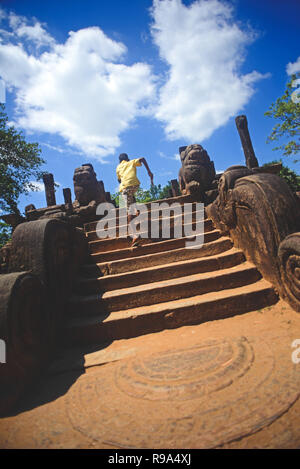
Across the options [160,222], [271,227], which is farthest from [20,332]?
[160,222]

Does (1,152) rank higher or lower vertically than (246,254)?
higher

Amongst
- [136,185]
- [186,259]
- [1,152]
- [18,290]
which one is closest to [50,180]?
[136,185]

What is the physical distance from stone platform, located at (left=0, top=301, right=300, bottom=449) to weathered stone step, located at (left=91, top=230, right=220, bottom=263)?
6.49 ft

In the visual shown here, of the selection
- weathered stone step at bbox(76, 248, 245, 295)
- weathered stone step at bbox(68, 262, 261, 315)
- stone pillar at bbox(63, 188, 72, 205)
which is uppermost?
stone pillar at bbox(63, 188, 72, 205)

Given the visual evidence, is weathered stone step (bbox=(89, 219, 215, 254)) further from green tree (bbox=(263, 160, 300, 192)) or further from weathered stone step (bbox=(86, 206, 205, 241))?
green tree (bbox=(263, 160, 300, 192))

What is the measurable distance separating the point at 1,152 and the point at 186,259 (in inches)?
694

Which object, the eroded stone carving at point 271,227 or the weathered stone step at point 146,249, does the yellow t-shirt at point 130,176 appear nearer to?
the weathered stone step at point 146,249

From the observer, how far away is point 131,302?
3234 mm

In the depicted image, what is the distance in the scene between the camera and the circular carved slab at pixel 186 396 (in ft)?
4.43

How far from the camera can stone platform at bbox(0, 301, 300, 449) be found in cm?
133

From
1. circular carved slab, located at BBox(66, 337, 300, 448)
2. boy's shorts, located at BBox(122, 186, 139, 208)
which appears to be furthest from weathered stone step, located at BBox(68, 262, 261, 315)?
boy's shorts, located at BBox(122, 186, 139, 208)

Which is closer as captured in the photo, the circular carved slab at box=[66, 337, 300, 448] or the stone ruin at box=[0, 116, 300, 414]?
the circular carved slab at box=[66, 337, 300, 448]

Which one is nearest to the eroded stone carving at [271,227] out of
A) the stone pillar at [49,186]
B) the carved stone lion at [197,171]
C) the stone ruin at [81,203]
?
the carved stone lion at [197,171]

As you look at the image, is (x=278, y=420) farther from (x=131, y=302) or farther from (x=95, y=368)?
(x=131, y=302)
